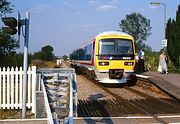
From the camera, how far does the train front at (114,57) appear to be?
22.5 metres

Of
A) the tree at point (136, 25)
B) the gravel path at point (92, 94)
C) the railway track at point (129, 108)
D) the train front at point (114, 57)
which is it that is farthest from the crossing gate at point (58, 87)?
the tree at point (136, 25)

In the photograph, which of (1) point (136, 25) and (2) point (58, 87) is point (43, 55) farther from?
(2) point (58, 87)

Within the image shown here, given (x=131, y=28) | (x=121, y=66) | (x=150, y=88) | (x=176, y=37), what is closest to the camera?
(x=150, y=88)

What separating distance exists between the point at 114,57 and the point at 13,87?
36.5ft

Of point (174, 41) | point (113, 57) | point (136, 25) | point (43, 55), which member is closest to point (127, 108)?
point (113, 57)

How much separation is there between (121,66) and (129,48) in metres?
1.24

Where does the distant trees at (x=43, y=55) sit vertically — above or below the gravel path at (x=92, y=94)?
above

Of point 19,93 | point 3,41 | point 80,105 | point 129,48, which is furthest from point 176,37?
point 19,93

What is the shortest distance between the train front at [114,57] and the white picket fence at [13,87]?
10.5 m

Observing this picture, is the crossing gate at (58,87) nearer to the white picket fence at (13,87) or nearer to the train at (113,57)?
the white picket fence at (13,87)

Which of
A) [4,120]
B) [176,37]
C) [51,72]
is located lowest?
[4,120]

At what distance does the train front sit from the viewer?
74.0 ft

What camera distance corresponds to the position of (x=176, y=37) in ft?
102

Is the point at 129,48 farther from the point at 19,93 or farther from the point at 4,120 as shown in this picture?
the point at 4,120
